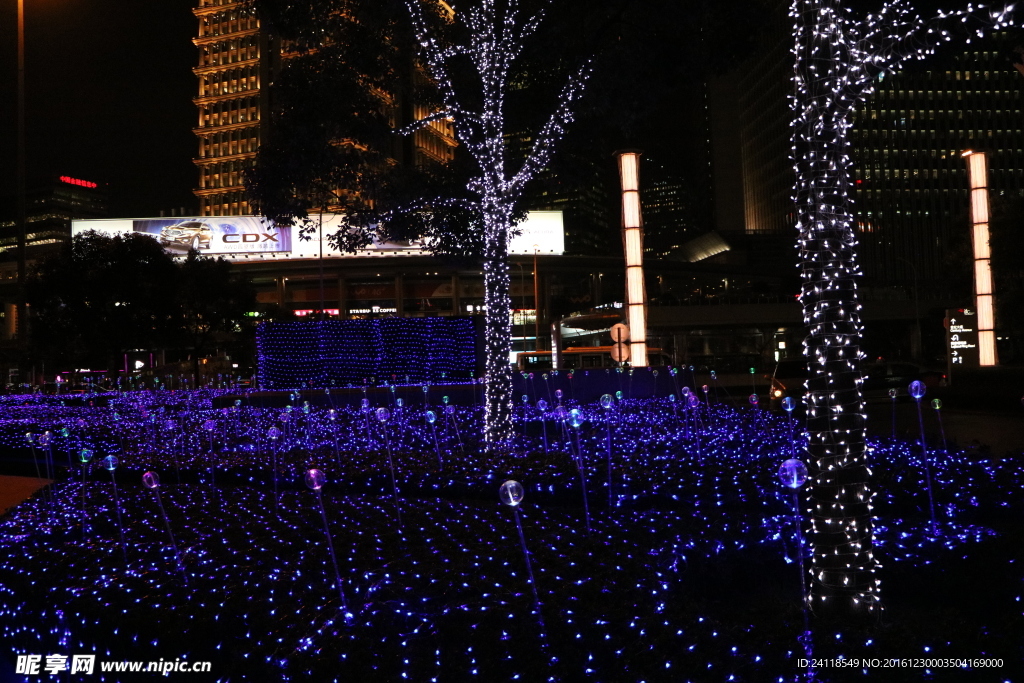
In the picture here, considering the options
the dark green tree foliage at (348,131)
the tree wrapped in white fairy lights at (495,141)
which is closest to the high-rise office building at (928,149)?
the dark green tree foliage at (348,131)

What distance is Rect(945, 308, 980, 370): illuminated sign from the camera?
91.6ft

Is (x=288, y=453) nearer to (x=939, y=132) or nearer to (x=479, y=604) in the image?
(x=479, y=604)

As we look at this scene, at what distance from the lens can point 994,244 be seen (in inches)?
1250

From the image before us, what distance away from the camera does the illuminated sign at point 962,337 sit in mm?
27906

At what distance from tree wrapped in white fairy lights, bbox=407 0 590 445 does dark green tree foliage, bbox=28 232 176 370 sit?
2682 cm

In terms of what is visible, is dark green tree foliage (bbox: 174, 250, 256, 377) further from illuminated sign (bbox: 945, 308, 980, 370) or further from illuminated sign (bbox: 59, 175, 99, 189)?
illuminated sign (bbox: 59, 175, 99, 189)

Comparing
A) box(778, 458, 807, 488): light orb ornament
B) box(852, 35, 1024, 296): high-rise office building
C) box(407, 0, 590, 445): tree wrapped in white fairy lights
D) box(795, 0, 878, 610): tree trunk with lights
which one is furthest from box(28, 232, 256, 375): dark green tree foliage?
box(852, 35, 1024, 296): high-rise office building

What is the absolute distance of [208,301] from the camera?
49.6 m

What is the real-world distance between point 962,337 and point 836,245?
26.2 meters

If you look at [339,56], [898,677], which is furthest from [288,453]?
[898,677]

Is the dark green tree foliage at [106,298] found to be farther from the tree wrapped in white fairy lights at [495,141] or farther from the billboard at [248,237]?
the billboard at [248,237]

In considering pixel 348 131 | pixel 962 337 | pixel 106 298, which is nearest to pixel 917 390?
pixel 348 131

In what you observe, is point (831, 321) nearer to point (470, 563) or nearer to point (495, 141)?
point (470, 563)

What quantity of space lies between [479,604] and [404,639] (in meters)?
0.58
